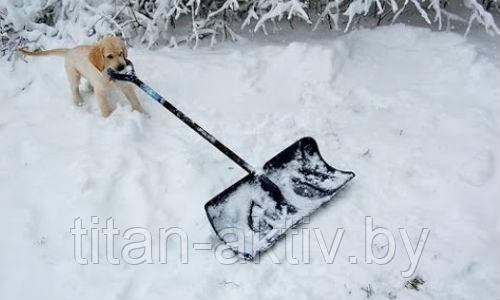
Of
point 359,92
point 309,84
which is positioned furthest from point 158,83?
point 359,92

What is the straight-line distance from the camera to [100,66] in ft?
12.8

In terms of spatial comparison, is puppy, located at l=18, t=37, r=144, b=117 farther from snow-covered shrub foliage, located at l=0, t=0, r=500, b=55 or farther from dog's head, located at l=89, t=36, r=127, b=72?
snow-covered shrub foliage, located at l=0, t=0, r=500, b=55

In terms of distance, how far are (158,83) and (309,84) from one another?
1.55 metres

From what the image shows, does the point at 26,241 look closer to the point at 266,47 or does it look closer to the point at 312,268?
the point at 312,268

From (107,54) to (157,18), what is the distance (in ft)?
5.24

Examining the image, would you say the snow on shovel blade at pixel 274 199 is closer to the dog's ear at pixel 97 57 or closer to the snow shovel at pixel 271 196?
the snow shovel at pixel 271 196

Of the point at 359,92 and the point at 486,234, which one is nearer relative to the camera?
the point at 486,234

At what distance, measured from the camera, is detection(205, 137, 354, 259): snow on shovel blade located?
3273mm

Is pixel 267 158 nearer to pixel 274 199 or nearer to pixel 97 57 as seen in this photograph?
pixel 274 199

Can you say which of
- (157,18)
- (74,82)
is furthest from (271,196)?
(157,18)

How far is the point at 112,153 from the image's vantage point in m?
4.03

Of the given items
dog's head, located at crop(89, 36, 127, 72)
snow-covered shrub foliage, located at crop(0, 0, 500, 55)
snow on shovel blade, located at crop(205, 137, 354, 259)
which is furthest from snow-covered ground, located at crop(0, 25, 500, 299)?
dog's head, located at crop(89, 36, 127, 72)

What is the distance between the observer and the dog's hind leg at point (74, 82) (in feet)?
14.7

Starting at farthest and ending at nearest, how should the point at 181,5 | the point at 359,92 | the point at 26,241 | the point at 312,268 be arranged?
the point at 181,5, the point at 359,92, the point at 26,241, the point at 312,268
